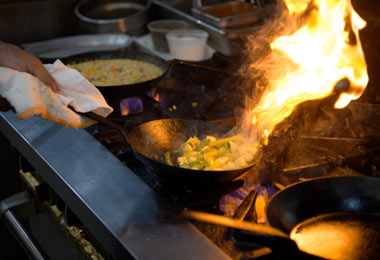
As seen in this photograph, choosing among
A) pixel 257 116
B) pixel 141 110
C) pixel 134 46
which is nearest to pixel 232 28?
pixel 134 46

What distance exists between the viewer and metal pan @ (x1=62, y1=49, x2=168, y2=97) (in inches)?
79.4

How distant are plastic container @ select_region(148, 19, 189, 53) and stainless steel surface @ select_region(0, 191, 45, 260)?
54.1 inches

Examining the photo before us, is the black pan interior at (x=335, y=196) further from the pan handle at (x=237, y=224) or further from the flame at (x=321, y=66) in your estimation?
the flame at (x=321, y=66)

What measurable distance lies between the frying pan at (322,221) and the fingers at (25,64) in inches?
30.4

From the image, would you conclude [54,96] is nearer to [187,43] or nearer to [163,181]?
[163,181]

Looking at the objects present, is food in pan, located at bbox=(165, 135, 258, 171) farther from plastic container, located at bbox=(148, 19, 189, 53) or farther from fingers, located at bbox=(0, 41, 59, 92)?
plastic container, located at bbox=(148, 19, 189, 53)

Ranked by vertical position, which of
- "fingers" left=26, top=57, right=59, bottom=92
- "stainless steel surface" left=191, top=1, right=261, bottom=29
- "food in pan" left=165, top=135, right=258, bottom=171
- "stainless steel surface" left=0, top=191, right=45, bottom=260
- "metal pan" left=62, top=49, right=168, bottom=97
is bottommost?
"stainless steel surface" left=0, top=191, right=45, bottom=260

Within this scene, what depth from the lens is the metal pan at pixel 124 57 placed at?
202 centimetres

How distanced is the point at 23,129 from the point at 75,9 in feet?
5.42

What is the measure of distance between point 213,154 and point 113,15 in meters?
2.21

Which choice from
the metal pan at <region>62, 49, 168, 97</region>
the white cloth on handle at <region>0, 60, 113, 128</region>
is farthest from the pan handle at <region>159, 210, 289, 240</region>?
the metal pan at <region>62, 49, 168, 97</region>

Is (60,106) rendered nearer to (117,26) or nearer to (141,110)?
(141,110)

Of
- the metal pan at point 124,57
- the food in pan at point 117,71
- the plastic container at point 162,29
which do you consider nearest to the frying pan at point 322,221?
the metal pan at point 124,57

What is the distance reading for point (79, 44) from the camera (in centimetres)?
302
